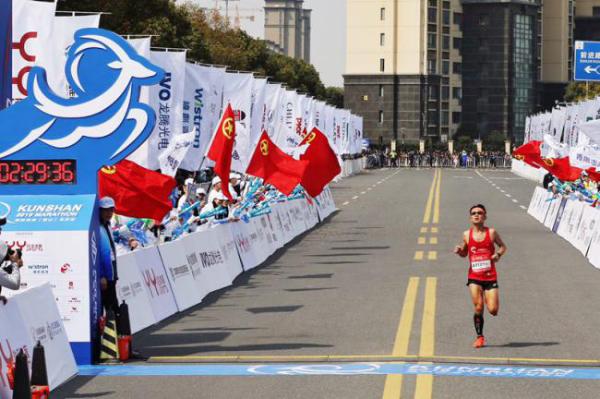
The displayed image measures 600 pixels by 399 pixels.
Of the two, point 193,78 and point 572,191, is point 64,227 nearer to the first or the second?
point 193,78

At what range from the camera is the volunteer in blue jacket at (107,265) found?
16.5m

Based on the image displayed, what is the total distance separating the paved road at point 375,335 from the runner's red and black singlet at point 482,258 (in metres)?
0.81

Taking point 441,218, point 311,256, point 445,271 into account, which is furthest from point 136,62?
point 441,218

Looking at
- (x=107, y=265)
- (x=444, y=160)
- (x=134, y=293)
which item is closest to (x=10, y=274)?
(x=107, y=265)

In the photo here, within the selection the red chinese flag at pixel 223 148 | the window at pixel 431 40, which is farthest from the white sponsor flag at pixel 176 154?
the window at pixel 431 40

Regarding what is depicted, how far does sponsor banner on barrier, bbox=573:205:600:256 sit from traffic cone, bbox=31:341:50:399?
63.1 ft

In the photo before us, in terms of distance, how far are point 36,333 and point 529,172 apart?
288ft

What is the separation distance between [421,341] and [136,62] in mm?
4757

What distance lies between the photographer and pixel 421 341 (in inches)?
670

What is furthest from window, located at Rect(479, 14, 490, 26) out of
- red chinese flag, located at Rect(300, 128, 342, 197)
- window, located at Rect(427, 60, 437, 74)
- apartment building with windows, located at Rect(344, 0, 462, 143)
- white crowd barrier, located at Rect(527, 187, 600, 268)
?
red chinese flag, located at Rect(300, 128, 342, 197)

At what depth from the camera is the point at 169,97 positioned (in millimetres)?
33969

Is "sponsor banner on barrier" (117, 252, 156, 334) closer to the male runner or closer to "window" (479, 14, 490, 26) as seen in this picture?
the male runner

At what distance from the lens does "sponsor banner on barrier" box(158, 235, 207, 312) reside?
20.9 m

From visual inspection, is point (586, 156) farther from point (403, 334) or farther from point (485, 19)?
point (485, 19)
